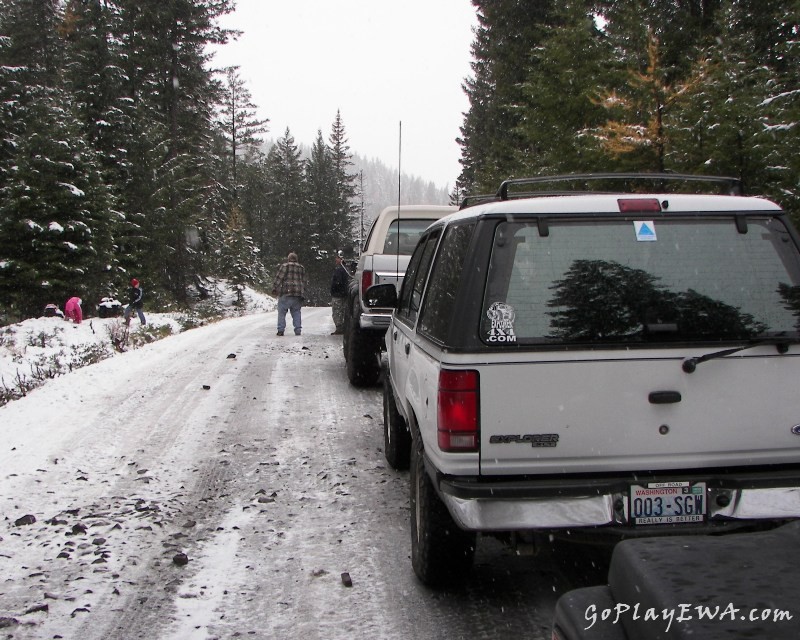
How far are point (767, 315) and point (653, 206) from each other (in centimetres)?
72

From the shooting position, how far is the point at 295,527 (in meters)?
4.74

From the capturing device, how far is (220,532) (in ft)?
15.2

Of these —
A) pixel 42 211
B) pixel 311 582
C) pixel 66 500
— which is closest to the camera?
pixel 311 582

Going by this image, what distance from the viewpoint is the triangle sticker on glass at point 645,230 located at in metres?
3.22

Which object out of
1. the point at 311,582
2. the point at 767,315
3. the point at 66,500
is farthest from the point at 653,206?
the point at 66,500

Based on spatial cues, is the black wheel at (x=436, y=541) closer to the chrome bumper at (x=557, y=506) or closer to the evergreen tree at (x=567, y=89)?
the chrome bumper at (x=557, y=506)

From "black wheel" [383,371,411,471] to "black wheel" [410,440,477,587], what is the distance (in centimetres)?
184

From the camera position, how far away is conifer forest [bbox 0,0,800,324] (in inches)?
453

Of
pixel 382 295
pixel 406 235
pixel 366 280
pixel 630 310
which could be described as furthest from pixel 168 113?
pixel 630 310

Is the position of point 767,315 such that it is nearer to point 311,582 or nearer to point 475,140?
point 311,582

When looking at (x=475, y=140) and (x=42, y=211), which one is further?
(x=475, y=140)

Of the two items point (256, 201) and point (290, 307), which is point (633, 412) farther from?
point (256, 201)

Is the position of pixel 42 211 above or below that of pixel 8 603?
above

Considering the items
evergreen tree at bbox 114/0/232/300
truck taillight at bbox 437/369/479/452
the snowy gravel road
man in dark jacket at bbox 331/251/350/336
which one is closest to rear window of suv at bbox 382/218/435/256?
the snowy gravel road
